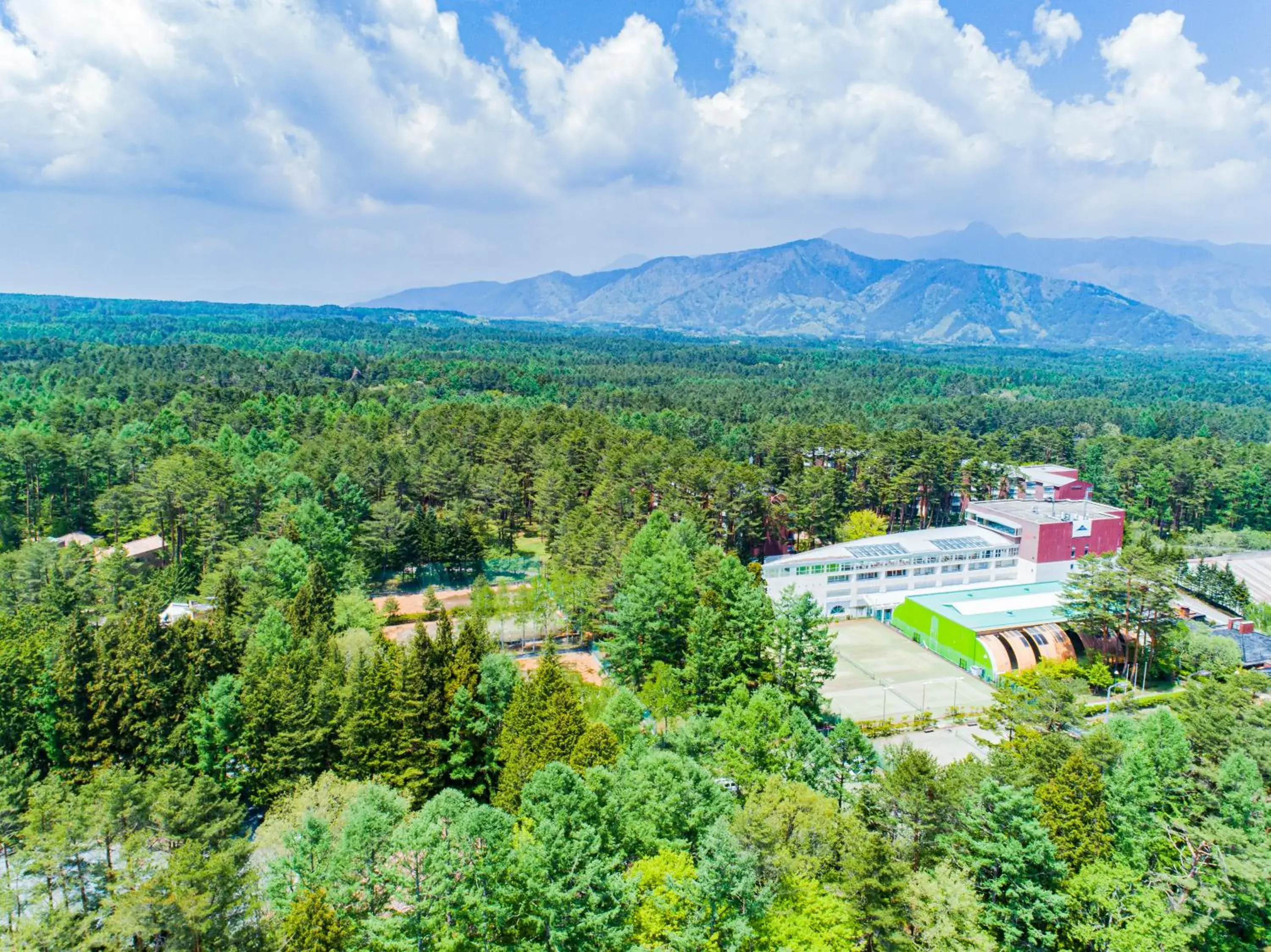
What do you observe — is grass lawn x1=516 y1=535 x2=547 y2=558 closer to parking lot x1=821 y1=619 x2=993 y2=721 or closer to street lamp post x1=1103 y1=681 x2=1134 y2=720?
parking lot x1=821 y1=619 x2=993 y2=721

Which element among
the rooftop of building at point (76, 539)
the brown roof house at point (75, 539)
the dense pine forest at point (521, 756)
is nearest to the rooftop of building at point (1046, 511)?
the dense pine forest at point (521, 756)

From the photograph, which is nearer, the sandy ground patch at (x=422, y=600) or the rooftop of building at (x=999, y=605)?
the rooftop of building at (x=999, y=605)

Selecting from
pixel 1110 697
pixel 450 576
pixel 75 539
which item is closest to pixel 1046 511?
pixel 1110 697

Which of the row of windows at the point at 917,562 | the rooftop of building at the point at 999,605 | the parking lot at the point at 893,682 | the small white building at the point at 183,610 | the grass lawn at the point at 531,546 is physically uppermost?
the small white building at the point at 183,610

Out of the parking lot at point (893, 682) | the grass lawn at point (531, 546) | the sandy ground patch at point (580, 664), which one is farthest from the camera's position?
the grass lawn at point (531, 546)

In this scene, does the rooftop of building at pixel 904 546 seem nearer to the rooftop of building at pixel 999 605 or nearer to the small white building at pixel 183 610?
the rooftop of building at pixel 999 605

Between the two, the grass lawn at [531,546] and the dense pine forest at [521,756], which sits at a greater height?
the dense pine forest at [521,756]

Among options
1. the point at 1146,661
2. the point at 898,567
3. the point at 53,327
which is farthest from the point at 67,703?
the point at 53,327

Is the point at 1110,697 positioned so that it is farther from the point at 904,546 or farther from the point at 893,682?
the point at 904,546
